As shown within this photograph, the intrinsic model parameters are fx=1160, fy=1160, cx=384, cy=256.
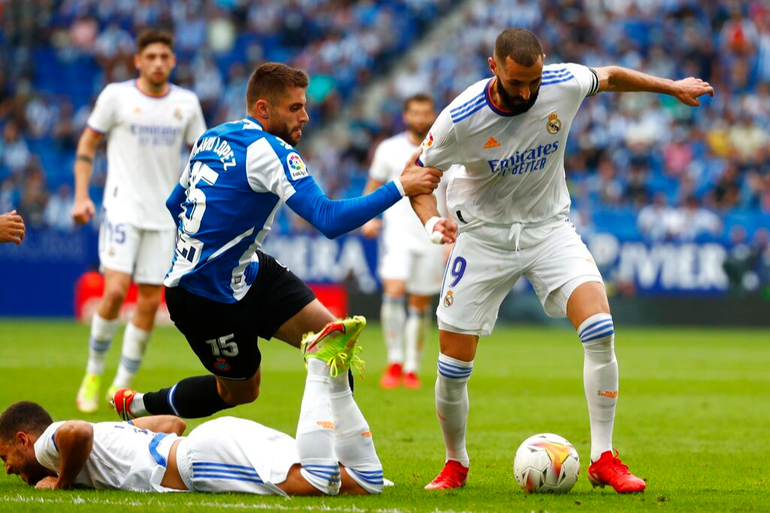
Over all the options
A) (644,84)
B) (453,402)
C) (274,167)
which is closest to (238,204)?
(274,167)

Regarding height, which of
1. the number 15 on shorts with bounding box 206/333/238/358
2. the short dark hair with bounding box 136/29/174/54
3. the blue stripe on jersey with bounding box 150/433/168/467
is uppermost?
the short dark hair with bounding box 136/29/174/54

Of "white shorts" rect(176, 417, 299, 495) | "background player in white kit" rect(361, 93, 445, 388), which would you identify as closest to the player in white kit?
"white shorts" rect(176, 417, 299, 495)

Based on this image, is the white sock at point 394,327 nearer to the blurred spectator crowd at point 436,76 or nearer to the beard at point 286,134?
the beard at point 286,134

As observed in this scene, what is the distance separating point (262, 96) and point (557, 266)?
195 cm

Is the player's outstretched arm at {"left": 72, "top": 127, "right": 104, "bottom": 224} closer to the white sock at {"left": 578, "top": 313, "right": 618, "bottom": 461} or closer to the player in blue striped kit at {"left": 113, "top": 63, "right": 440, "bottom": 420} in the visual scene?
A: the player in blue striped kit at {"left": 113, "top": 63, "right": 440, "bottom": 420}

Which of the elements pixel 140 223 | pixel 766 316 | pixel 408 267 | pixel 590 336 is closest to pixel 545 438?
pixel 590 336

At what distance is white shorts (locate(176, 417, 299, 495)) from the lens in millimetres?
5930

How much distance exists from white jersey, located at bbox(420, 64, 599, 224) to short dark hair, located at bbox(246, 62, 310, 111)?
2.68 feet

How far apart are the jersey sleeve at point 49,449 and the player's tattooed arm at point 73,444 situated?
53mm

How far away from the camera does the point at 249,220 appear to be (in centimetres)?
642

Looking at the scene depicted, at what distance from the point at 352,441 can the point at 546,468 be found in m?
1.09

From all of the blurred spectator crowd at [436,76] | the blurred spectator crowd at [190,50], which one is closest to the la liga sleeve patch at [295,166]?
the blurred spectator crowd at [436,76]

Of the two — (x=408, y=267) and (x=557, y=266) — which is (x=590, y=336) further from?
(x=408, y=267)

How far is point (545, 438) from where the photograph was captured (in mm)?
6488
